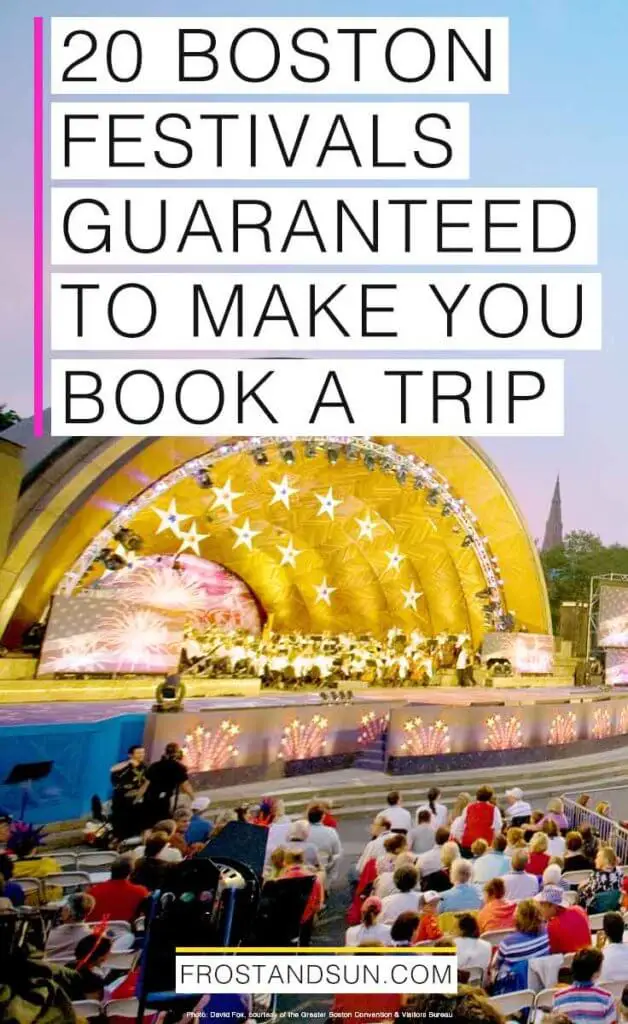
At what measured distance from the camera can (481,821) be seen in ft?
25.4

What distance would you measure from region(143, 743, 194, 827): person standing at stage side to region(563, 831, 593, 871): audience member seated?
12.2ft

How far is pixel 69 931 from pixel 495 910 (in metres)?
2.49

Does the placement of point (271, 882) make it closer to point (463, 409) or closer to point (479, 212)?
point (463, 409)

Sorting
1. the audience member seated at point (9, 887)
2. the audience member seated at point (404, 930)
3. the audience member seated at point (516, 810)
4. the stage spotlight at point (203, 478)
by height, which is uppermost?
the stage spotlight at point (203, 478)

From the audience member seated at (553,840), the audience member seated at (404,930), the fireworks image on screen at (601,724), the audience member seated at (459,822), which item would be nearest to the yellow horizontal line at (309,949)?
the audience member seated at (404,930)

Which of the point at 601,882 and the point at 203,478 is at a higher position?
the point at 203,478

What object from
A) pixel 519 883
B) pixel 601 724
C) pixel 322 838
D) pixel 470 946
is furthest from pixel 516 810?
pixel 601 724

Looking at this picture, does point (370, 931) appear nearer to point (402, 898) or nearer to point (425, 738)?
point (402, 898)

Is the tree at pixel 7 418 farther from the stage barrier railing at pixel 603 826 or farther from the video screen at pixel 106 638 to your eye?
the stage barrier railing at pixel 603 826

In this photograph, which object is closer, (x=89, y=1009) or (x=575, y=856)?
(x=89, y=1009)

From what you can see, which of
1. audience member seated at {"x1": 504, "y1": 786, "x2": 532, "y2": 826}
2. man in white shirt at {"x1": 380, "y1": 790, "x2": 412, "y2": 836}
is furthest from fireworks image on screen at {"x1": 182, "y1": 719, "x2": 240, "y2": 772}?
audience member seated at {"x1": 504, "y1": 786, "x2": 532, "y2": 826}

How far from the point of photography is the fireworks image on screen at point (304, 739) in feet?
40.2

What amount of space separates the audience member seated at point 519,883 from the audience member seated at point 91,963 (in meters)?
2.64

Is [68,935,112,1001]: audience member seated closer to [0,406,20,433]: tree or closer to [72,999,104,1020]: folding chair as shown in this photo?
[72,999,104,1020]: folding chair
